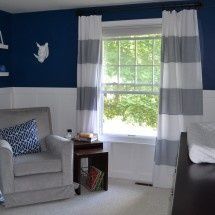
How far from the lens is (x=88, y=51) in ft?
12.6

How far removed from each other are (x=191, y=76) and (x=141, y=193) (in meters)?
1.42

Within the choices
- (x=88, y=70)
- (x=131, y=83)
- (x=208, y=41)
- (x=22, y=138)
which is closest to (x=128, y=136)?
(x=131, y=83)

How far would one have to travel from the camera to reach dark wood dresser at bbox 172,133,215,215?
847mm

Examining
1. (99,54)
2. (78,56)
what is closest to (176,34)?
(99,54)

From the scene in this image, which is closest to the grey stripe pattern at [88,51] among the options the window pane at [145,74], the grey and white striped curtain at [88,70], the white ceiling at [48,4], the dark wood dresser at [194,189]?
the grey and white striped curtain at [88,70]

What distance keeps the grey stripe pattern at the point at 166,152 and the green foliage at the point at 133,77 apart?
0.34 metres

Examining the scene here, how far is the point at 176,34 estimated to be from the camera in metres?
3.46

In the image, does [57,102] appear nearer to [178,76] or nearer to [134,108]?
[134,108]

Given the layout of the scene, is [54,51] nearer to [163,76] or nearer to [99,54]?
[99,54]

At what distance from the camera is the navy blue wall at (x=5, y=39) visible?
421 centimetres

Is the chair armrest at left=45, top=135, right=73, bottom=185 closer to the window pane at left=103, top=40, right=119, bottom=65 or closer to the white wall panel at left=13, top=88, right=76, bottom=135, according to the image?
the white wall panel at left=13, top=88, right=76, bottom=135

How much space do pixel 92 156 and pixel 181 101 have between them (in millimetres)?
1172

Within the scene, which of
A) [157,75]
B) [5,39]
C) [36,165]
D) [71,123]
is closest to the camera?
[36,165]

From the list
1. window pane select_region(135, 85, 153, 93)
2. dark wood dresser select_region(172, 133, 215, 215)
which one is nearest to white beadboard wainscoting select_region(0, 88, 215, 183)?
window pane select_region(135, 85, 153, 93)
